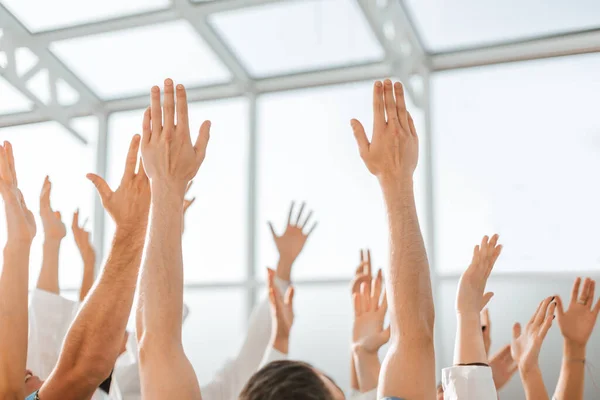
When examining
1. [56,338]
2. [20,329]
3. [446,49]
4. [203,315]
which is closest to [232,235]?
[203,315]

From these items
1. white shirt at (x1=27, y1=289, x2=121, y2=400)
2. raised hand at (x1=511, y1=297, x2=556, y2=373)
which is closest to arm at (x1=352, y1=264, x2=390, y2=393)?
raised hand at (x1=511, y1=297, x2=556, y2=373)

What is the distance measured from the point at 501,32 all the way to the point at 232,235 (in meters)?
2.39

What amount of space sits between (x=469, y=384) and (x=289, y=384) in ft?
2.07

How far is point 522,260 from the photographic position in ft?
17.1

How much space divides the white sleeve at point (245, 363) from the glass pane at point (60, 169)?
9.95 ft

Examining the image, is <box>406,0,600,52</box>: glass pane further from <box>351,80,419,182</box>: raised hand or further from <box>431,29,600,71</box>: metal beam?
<box>351,80,419,182</box>: raised hand

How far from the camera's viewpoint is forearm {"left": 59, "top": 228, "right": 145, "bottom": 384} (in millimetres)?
1771

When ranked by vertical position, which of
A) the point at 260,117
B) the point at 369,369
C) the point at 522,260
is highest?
the point at 260,117

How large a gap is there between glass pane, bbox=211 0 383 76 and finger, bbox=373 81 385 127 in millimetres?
3456

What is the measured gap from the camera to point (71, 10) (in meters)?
5.45

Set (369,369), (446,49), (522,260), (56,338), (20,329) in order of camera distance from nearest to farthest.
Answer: (20,329) → (369,369) → (56,338) → (522,260) → (446,49)

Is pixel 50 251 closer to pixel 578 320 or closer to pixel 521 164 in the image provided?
pixel 578 320

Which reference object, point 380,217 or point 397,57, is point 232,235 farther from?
point 397,57

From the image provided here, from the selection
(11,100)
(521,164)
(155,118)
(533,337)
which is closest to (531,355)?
(533,337)
